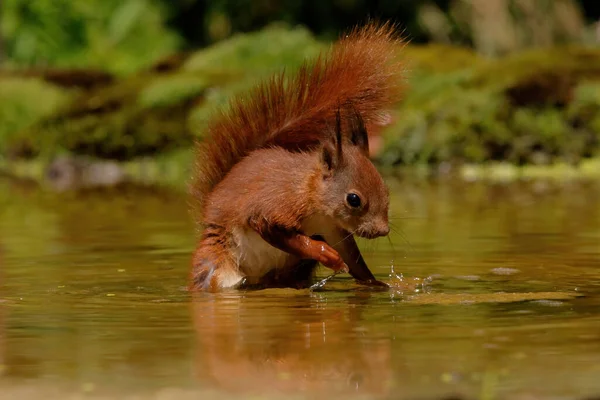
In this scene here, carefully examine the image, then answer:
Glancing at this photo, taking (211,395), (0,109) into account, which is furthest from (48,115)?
(211,395)

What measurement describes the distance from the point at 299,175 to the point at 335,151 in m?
0.23

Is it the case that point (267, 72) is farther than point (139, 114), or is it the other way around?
point (139, 114)

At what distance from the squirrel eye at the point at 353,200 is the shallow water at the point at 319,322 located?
0.45m

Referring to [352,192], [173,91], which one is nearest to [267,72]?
[173,91]

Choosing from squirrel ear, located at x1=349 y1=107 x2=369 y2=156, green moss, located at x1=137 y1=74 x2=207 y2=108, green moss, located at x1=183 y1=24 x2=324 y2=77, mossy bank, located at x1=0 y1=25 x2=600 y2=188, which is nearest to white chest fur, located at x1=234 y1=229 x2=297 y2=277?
squirrel ear, located at x1=349 y1=107 x2=369 y2=156

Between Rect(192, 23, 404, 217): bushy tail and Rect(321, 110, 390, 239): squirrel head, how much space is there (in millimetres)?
376

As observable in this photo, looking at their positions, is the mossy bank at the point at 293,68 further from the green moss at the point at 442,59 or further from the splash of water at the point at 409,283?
the splash of water at the point at 409,283

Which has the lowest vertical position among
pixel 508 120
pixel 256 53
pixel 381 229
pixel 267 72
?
pixel 381 229

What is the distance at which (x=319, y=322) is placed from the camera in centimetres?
579

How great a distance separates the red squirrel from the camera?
703 cm

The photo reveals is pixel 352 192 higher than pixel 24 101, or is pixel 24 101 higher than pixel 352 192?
pixel 24 101

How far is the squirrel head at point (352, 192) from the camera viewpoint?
6.98 metres

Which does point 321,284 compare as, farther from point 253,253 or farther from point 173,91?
point 173,91

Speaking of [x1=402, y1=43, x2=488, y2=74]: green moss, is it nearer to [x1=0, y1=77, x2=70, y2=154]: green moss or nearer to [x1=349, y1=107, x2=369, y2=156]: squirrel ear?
[x1=0, y1=77, x2=70, y2=154]: green moss
